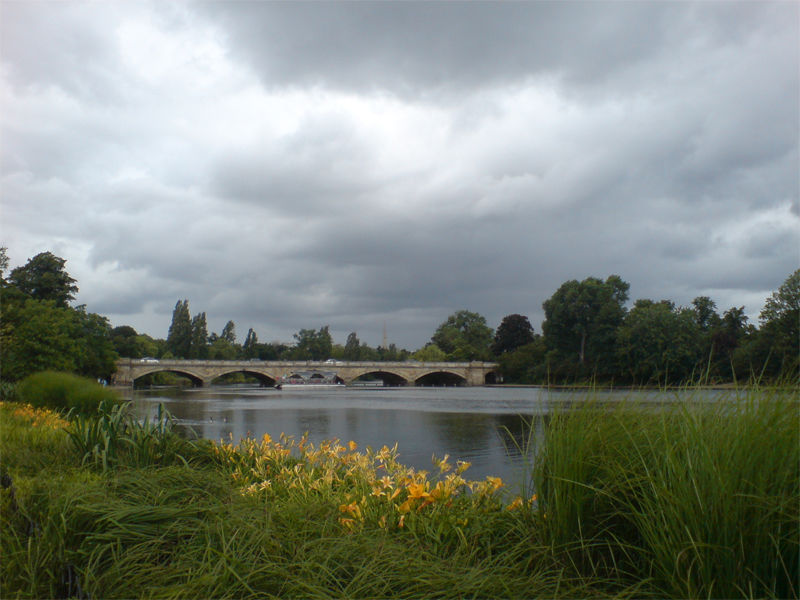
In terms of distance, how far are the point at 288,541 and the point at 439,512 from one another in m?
1.00

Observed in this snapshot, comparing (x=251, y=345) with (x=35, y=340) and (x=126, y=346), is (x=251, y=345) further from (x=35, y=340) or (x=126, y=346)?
(x=35, y=340)

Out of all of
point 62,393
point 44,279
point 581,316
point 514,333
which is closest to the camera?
point 62,393

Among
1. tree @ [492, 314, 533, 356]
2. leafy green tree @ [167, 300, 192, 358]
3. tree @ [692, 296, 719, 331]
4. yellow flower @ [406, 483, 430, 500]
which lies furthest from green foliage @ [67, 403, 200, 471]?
leafy green tree @ [167, 300, 192, 358]

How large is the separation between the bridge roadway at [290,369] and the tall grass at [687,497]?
261 ft

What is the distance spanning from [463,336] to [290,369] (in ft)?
181

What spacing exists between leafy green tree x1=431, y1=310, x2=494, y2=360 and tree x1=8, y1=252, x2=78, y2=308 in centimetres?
8070

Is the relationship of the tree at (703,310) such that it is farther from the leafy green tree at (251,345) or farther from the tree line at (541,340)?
the leafy green tree at (251,345)

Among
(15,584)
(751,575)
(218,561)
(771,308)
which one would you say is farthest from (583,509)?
(771,308)

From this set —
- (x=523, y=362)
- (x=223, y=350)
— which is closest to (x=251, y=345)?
(x=223, y=350)

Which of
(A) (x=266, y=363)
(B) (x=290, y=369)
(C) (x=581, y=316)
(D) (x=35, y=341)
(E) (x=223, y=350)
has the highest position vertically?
(C) (x=581, y=316)

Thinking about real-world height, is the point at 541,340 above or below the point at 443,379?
above

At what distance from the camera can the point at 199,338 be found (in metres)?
112

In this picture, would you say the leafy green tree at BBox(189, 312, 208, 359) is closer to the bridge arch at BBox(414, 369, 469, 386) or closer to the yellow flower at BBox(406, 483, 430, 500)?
the bridge arch at BBox(414, 369, 469, 386)

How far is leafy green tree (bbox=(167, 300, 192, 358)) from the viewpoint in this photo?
110m
